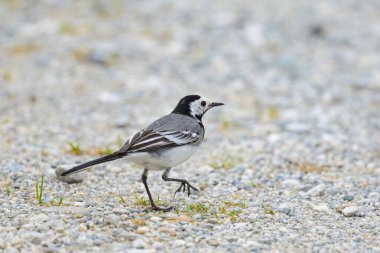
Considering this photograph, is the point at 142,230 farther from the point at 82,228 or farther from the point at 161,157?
the point at 161,157

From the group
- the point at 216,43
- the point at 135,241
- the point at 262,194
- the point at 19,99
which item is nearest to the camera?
the point at 135,241

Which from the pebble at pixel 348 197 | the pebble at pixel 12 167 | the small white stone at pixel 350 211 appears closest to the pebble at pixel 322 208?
the small white stone at pixel 350 211

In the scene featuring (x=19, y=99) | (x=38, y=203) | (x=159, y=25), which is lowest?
(x=38, y=203)

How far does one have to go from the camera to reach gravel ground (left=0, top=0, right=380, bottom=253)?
6734mm

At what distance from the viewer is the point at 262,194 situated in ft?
27.5

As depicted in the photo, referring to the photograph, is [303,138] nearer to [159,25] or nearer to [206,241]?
[206,241]

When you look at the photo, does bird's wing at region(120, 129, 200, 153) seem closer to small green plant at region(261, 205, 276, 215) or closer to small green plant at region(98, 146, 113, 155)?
small green plant at region(261, 205, 276, 215)

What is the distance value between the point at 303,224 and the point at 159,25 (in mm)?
9821

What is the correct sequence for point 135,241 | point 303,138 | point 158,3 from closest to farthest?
point 135,241 < point 303,138 < point 158,3

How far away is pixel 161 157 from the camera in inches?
291

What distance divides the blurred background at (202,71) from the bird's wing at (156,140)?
8.53 ft

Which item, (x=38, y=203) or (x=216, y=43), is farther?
(x=216, y=43)

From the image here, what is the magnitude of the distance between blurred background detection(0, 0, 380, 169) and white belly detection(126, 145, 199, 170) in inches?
104

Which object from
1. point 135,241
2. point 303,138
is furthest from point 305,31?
point 135,241
